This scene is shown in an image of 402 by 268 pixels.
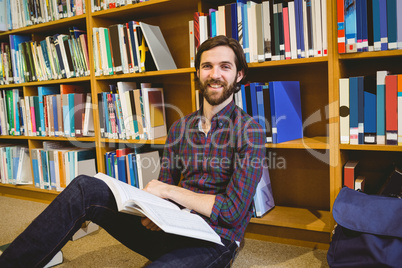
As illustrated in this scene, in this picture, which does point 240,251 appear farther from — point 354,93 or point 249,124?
point 354,93

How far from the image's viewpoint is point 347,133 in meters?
1.45

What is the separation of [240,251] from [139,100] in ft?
3.33

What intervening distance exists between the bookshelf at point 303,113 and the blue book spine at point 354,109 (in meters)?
0.05

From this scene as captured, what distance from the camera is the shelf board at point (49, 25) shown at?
222 centimetres

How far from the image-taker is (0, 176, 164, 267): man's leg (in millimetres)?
1034

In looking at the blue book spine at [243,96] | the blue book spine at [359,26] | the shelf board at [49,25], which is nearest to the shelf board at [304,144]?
the blue book spine at [243,96]

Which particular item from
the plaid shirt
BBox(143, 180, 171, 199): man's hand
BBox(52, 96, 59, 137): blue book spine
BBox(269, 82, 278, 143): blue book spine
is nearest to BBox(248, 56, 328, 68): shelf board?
BBox(269, 82, 278, 143): blue book spine

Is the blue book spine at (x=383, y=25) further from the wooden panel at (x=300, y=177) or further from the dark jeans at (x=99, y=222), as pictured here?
the dark jeans at (x=99, y=222)

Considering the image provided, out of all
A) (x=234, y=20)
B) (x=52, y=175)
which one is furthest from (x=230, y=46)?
(x=52, y=175)

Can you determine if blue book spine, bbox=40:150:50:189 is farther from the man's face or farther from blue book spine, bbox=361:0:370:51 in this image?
blue book spine, bbox=361:0:370:51

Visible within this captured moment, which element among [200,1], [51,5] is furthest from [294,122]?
[51,5]

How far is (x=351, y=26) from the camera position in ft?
4.52

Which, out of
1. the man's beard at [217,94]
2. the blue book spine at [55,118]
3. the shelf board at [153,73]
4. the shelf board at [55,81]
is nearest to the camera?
the man's beard at [217,94]

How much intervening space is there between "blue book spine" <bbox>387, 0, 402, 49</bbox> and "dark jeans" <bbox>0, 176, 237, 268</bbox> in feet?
3.33
